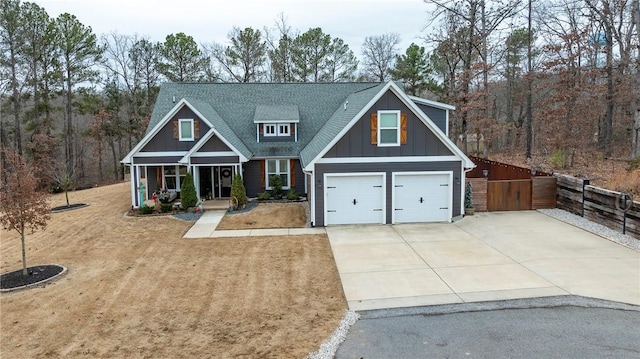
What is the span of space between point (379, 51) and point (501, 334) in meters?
37.3

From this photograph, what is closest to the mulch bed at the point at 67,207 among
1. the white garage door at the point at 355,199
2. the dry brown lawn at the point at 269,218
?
the dry brown lawn at the point at 269,218

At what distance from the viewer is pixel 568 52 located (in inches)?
978

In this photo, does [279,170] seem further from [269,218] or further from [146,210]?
[146,210]

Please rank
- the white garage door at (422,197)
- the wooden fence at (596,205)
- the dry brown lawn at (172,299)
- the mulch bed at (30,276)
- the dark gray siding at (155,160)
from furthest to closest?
1. the dark gray siding at (155,160)
2. the white garage door at (422,197)
3. the wooden fence at (596,205)
4. the mulch bed at (30,276)
5. the dry brown lawn at (172,299)

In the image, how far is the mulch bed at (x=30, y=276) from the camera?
983cm

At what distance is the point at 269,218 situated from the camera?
54.0ft

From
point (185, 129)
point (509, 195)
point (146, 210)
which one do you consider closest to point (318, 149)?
point (185, 129)

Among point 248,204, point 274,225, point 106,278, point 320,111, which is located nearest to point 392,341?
point 106,278

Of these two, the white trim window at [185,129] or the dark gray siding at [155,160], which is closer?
the dark gray siding at [155,160]

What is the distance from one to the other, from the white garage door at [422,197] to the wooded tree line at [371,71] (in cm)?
1111

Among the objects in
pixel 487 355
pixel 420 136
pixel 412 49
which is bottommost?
pixel 487 355

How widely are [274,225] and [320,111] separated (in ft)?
29.8

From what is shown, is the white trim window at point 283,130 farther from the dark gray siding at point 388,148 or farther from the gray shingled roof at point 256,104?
the dark gray siding at point 388,148

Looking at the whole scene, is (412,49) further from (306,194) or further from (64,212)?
(64,212)
